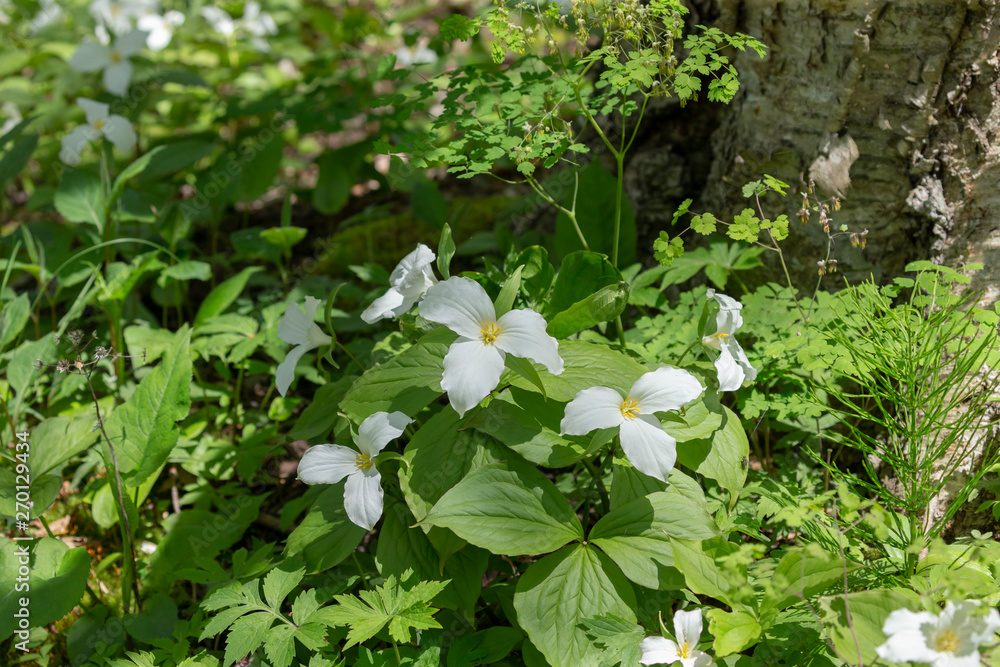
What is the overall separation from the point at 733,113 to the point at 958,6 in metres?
0.62

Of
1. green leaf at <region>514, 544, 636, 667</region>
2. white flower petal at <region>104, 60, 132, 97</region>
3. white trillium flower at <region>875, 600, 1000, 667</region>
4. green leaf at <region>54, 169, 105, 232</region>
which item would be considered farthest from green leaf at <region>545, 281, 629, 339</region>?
white flower petal at <region>104, 60, 132, 97</region>

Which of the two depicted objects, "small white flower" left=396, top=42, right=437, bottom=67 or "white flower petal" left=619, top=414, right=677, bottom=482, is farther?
"small white flower" left=396, top=42, right=437, bottom=67

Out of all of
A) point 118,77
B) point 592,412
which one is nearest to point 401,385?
point 592,412

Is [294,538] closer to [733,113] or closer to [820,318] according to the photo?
[820,318]

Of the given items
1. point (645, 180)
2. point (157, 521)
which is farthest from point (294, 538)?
point (645, 180)

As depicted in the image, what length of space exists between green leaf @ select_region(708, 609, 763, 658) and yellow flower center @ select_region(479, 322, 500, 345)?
0.65 m

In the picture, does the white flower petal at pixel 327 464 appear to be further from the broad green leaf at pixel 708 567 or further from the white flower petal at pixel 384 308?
the broad green leaf at pixel 708 567

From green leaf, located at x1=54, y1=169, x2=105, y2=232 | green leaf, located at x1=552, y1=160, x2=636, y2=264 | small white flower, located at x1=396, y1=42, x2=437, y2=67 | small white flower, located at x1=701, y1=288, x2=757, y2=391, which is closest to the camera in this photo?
small white flower, located at x1=701, y1=288, x2=757, y2=391

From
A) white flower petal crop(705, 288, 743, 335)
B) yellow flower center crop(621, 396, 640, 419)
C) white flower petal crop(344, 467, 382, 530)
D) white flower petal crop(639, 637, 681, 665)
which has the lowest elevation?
white flower petal crop(639, 637, 681, 665)

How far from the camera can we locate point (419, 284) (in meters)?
1.60

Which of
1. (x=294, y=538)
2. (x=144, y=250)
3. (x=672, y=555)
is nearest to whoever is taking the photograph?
(x=672, y=555)

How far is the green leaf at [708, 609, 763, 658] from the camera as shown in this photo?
3.77 ft

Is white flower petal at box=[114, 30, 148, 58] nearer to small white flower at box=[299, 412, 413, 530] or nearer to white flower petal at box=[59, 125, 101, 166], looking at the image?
white flower petal at box=[59, 125, 101, 166]

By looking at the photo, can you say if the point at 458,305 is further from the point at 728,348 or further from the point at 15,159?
the point at 15,159
